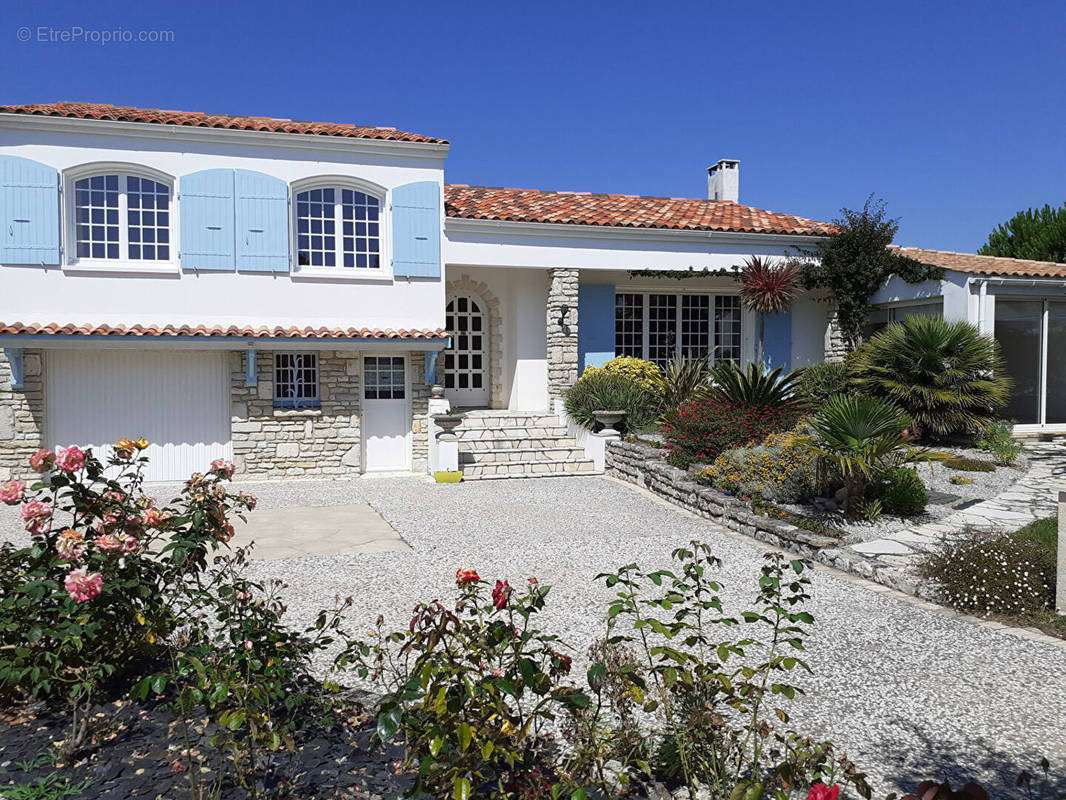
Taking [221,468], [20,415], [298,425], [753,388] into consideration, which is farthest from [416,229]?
[221,468]

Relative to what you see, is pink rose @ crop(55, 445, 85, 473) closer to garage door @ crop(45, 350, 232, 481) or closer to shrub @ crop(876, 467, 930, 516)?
shrub @ crop(876, 467, 930, 516)

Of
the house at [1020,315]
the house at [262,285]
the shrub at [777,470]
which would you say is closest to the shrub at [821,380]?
the house at [1020,315]

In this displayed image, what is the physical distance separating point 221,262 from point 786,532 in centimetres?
1028

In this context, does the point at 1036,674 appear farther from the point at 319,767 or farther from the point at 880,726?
the point at 319,767

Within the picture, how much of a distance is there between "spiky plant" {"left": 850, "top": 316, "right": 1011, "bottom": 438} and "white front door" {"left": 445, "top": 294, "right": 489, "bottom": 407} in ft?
25.7

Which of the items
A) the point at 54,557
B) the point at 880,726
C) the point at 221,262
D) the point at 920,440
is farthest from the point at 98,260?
the point at 920,440

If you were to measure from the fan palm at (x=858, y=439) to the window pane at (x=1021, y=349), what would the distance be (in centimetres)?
801

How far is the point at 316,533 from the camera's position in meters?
9.30

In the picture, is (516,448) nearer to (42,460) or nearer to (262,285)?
(262,285)

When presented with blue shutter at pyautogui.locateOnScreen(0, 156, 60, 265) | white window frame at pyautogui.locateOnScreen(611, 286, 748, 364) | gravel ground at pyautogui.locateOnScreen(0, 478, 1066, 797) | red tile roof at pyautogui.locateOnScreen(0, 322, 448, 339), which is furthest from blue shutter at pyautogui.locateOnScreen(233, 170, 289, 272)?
white window frame at pyautogui.locateOnScreen(611, 286, 748, 364)

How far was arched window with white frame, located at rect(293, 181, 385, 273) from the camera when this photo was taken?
13898mm

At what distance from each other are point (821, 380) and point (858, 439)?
24.6ft

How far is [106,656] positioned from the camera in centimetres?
373

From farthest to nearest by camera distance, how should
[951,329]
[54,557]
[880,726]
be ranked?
1. [951,329]
2. [880,726]
3. [54,557]
